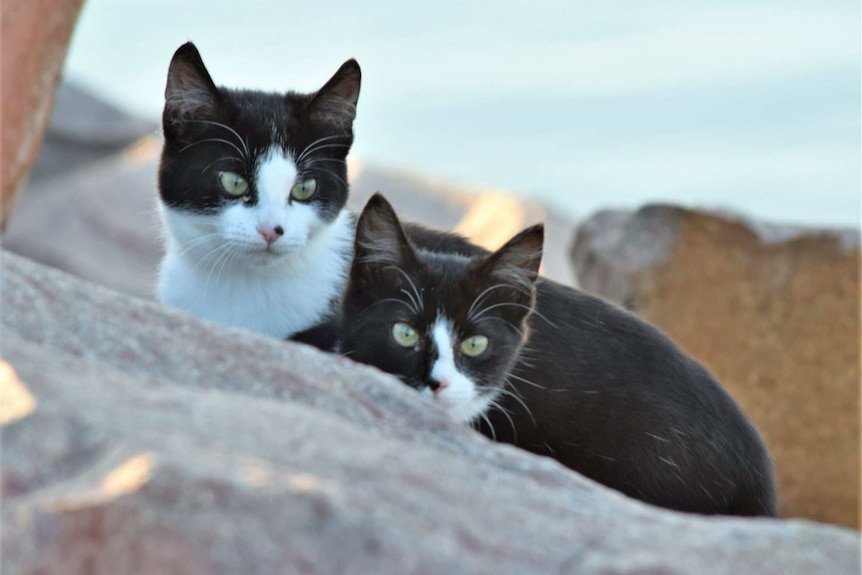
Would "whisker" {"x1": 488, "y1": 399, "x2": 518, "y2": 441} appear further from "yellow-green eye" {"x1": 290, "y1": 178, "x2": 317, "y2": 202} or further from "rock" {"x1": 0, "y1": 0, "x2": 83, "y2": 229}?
"rock" {"x1": 0, "y1": 0, "x2": 83, "y2": 229}

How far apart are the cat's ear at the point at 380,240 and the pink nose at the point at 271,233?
0.70 feet

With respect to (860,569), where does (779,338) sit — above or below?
below

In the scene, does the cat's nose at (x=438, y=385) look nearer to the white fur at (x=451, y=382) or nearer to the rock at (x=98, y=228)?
the white fur at (x=451, y=382)

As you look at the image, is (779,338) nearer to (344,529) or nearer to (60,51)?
(60,51)

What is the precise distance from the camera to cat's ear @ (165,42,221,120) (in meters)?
3.22

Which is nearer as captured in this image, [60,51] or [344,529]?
[344,529]

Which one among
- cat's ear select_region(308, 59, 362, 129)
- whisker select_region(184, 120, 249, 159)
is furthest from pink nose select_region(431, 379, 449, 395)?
cat's ear select_region(308, 59, 362, 129)

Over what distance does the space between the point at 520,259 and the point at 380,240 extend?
0.39m

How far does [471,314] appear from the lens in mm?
3086

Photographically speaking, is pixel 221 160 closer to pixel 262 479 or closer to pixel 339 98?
pixel 339 98

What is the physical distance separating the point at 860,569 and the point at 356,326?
1535 mm

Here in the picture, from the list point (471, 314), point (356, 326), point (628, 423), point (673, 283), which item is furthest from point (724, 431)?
point (673, 283)

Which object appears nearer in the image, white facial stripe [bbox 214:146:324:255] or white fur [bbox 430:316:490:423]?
white fur [bbox 430:316:490:423]

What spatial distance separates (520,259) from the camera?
10.4 ft
